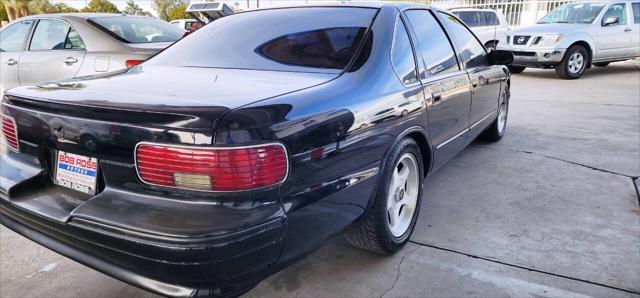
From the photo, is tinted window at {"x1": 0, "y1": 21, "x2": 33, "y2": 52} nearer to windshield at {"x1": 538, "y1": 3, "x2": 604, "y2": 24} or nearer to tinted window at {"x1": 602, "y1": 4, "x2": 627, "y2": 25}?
windshield at {"x1": 538, "y1": 3, "x2": 604, "y2": 24}

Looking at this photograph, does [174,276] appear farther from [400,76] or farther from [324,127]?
[400,76]

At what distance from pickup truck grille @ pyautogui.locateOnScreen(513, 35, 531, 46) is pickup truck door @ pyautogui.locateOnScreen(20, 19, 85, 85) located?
897 centimetres

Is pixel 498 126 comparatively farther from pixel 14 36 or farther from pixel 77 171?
pixel 14 36

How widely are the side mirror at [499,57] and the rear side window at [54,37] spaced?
14.2ft

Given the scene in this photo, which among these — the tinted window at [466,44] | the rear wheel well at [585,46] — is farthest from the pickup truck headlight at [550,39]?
the tinted window at [466,44]

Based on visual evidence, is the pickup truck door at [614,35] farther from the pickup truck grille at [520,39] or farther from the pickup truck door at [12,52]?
the pickup truck door at [12,52]

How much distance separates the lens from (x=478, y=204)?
331cm

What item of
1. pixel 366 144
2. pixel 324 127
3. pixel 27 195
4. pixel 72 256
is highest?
pixel 324 127

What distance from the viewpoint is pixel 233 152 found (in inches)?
61.5

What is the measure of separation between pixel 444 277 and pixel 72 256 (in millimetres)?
1802

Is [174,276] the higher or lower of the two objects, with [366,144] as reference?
lower

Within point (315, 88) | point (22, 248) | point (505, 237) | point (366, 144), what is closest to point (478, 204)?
point (505, 237)

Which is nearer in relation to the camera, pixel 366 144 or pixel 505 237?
pixel 366 144

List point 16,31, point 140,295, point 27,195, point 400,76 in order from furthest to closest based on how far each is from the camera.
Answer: point 16,31, point 400,76, point 140,295, point 27,195
